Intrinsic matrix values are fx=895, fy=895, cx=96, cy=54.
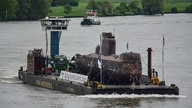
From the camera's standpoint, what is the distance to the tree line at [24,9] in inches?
7003

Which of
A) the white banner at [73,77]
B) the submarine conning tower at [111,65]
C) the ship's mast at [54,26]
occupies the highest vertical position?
the ship's mast at [54,26]

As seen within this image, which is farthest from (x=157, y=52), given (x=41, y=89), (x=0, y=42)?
(x=41, y=89)

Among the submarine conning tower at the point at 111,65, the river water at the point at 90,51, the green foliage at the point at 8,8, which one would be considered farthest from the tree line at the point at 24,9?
the submarine conning tower at the point at 111,65

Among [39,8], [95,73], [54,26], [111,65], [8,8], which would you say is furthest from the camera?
[39,8]

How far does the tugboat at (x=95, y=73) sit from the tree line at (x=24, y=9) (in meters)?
105

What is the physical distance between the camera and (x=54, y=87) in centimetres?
6556

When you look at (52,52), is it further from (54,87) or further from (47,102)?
(47,102)

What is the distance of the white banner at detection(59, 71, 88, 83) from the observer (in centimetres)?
6236

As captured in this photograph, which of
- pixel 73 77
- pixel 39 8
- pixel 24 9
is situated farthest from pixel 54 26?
pixel 39 8

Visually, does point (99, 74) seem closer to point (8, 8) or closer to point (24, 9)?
point (8, 8)

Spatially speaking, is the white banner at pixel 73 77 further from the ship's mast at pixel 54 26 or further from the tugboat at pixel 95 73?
the ship's mast at pixel 54 26

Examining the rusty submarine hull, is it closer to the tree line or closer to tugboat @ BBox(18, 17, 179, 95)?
tugboat @ BBox(18, 17, 179, 95)

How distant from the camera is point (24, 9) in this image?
184 metres

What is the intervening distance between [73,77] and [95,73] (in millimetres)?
1715
